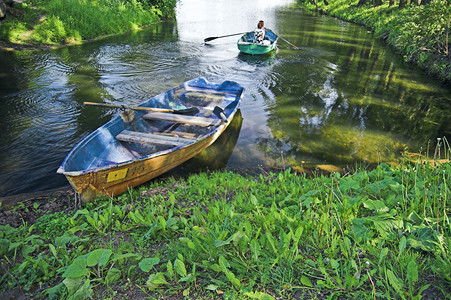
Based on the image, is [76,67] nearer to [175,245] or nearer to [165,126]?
[165,126]

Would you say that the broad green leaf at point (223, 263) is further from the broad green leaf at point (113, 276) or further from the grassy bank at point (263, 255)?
the broad green leaf at point (113, 276)

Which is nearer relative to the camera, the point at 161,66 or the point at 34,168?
the point at 34,168

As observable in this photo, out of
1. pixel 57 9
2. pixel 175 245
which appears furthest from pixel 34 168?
pixel 57 9

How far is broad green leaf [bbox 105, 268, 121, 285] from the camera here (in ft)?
7.88

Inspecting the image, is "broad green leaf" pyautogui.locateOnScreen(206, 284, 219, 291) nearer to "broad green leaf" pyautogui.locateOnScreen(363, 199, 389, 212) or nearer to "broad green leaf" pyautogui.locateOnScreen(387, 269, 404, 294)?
"broad green leaf" pyautogui.locateOnScreen(387, 269, 404, 294)

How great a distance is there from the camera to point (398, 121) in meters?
8.48

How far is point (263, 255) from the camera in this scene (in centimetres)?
245

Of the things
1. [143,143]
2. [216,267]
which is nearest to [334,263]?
[216,267]

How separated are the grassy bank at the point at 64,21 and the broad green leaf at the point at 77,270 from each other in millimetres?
15713

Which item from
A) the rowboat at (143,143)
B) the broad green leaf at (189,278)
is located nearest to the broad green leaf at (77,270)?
the broad green leaf at (189,278)

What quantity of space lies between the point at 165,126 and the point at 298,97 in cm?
530

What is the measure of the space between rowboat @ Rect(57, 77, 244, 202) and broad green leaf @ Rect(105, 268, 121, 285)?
1.95 meters

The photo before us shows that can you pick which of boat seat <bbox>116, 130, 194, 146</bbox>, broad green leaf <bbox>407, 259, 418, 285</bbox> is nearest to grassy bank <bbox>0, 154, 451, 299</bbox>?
broad green leaf <bbox>407, 259, 418, 285</bbox>

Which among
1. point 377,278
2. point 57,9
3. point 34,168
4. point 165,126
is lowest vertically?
point 34,168
